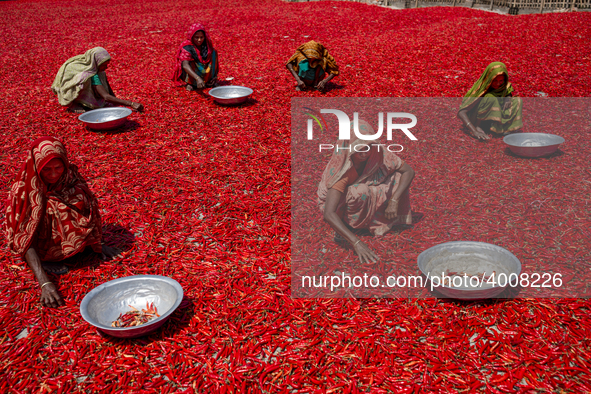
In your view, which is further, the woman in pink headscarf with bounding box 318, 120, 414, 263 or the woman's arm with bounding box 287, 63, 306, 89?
the woman's arm with bounding box 287, 63, 306, 89

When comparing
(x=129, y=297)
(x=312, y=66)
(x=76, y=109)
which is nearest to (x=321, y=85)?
(x=312, y=66)

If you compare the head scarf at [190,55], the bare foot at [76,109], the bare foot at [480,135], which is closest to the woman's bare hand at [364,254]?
the bare foot at [480,135]

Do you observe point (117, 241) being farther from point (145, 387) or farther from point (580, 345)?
point (580, 345)

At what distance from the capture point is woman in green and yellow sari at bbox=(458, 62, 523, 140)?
20.7ft

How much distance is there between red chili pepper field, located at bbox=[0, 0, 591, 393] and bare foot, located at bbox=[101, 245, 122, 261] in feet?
0.28

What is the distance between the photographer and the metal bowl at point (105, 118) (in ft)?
21.2

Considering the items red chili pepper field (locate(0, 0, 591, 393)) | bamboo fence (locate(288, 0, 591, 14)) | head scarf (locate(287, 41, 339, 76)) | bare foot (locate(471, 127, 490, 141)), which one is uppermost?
bamboo fence (locate(288, 0, 591, 14))

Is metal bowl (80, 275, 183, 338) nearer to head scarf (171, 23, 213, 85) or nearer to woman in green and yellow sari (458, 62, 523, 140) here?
woman in green and yellow sari (458, 62, 523, 140)

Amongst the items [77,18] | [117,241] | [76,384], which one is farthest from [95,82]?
[77,18]

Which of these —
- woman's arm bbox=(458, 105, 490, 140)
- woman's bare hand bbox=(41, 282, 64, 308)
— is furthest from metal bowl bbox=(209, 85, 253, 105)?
woman's bare hand bbox=(41, 282, 64, 308)

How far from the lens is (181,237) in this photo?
4.28 metres

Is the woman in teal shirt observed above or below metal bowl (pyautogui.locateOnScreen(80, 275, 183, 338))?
above

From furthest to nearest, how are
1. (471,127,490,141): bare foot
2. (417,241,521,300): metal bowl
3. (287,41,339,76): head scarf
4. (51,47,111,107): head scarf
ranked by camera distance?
1. (287,41,339,76): head scarf
2. (51,47,111,107): head scarf
3. (471,127,490,141): bare foot
4. (417,241,521,300): metal bowl

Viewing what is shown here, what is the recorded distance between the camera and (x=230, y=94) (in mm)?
7867
